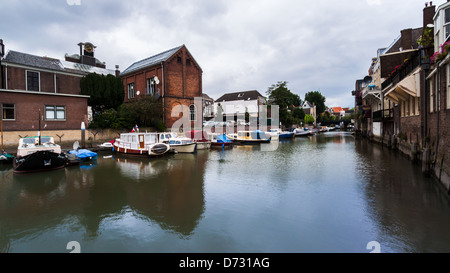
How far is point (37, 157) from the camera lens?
13750mm

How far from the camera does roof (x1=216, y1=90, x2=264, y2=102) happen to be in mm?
72250

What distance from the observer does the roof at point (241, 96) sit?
237ft

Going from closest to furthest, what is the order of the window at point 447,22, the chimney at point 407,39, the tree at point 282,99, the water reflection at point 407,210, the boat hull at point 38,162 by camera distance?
the water reflection at point 407,210 < the window at point 447,22 < the boat hull at point 38,162 < the chimney at point 407,39 < the tree at point 282,99

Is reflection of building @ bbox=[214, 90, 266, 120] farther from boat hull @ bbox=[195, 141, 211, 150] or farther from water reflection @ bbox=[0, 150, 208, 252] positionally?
water reflection @ bbox=[0, 150, 208, 252]

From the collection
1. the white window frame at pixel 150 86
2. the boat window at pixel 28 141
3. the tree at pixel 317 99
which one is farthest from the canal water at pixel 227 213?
the tree at pixel 317 99

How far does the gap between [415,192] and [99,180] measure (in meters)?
14.9

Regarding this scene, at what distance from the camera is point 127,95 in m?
39.1

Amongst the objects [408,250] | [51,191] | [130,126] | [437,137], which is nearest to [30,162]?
[51,191]

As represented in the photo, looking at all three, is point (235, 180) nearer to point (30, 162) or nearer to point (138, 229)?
point (138, 229)

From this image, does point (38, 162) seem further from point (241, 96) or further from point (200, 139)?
point (241, 96)

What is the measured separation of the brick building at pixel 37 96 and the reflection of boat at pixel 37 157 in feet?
28.8

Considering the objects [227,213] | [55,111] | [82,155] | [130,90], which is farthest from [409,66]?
[130,90]

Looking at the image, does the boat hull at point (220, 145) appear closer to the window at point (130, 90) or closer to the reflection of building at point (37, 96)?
the reflection of building at point (37, 96)
